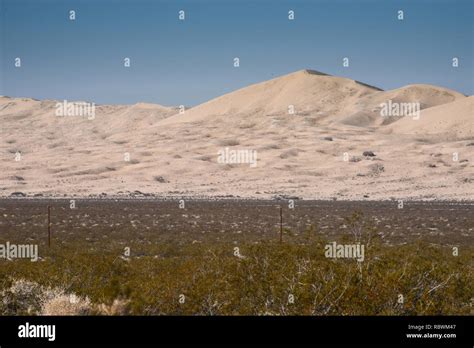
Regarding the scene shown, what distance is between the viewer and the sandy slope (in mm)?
77750

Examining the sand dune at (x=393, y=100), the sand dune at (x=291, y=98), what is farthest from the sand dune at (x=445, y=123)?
the sand dune at (x=291, y=98)

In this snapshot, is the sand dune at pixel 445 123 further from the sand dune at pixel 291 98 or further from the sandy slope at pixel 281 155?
the sand dune at pixel 291 98

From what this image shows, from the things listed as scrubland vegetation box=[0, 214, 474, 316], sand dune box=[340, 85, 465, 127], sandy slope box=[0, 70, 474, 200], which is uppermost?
sand dune box=[340, 85, 465, 127]

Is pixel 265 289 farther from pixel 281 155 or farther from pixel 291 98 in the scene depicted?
pixel 291 98

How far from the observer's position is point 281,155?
97.7 metres

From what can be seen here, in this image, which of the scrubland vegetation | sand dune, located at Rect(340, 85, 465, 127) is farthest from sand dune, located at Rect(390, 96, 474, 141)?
the scrubland vegetation

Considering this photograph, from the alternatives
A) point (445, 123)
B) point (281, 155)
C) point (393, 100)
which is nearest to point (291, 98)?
point (393, 100)

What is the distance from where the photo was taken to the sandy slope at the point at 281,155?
77.8 metres

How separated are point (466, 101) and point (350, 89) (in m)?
43.6

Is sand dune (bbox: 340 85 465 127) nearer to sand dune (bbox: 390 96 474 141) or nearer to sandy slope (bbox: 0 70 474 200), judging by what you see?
sandy slope (bbox: 0 70 474 200)

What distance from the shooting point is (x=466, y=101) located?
132 metres
